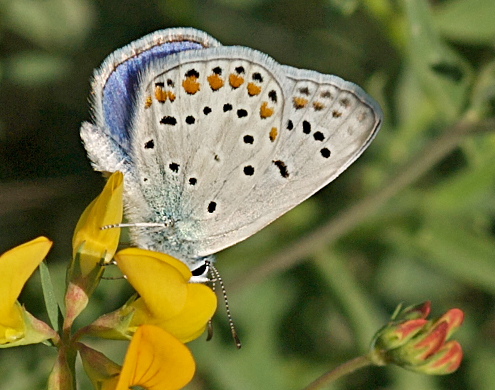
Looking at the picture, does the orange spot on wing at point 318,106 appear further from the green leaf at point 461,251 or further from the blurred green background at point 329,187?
the green leaf at point 461,251

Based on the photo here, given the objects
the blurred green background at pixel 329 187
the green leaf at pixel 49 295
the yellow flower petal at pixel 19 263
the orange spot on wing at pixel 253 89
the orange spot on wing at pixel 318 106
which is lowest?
the blurred green background at pixel 329 187

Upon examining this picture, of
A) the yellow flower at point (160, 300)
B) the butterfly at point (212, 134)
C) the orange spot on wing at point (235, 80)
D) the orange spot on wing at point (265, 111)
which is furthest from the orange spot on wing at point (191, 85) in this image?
the yellow flower at point (160, 300)

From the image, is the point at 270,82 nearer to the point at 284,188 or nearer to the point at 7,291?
the point at 284,188

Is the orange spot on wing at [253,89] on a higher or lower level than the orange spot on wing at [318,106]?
lower

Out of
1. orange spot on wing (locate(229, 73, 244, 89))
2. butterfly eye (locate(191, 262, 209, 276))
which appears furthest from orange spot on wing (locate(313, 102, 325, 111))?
butterfly eye (locate(191, 262, 209, 276))

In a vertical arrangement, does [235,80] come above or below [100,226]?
above

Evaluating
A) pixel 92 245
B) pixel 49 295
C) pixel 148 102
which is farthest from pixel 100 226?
pixel 148 102

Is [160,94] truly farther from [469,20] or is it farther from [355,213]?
[469,20]
